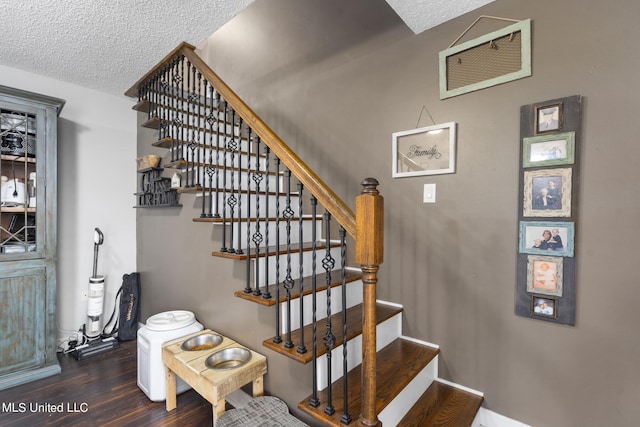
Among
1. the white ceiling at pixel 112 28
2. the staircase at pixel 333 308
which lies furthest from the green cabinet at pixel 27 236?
the staircase at pixel 333 308

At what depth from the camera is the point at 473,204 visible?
185 centimetres

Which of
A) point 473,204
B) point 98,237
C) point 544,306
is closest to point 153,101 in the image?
point 98,237

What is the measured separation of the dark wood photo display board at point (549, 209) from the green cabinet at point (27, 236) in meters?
3.51

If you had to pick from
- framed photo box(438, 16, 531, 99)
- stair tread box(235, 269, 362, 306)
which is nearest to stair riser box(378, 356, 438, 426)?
stair tread box(235, 269, 362, 306)

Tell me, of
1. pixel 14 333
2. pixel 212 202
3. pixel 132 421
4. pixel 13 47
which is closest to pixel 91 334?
pixel 14 333

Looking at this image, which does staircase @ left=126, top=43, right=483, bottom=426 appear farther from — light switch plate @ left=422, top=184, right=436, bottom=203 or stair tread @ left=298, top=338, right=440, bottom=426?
light switch plate @ left=422, top=184, right=436, bottom=203

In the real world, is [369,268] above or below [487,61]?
below

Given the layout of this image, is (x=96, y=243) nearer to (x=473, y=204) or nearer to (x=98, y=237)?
(x=98, y=237)

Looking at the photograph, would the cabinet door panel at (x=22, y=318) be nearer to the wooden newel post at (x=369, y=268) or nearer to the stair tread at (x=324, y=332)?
the stair tread at (x=324, y=332)

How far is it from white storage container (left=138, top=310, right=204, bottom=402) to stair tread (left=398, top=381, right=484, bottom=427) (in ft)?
5.28

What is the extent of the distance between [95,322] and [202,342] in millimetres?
1622

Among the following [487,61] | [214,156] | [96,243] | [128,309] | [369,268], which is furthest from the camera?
[128,309]

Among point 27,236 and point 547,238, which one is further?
point 27,236

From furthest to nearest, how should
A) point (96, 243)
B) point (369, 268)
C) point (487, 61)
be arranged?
1. point (96, 243)
2. point (487, 61)
3. point (369, 268)
